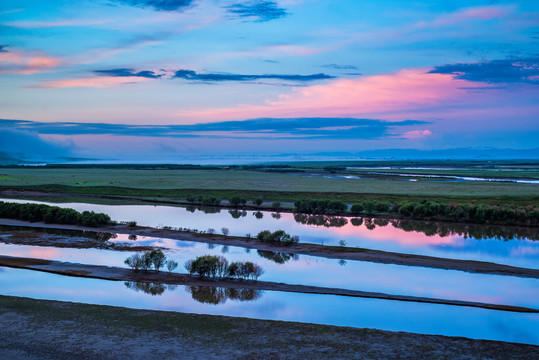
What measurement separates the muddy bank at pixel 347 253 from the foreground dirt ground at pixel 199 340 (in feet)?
24.6

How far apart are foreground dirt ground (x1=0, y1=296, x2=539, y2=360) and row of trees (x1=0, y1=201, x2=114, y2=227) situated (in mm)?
14643

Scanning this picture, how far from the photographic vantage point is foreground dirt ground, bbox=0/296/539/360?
10250mm

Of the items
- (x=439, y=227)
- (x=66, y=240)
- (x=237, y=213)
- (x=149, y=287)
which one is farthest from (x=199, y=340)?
(x=237, y=213)

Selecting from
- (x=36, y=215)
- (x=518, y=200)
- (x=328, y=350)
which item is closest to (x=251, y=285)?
(x=328, y=350)

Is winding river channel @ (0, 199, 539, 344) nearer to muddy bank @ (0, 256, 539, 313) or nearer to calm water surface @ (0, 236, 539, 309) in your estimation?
calm water surface @ (0, 236, 539, 309)

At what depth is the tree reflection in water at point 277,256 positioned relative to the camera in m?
19.7

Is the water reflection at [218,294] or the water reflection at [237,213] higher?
the water reflection at [237,213]

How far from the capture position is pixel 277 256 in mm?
20359

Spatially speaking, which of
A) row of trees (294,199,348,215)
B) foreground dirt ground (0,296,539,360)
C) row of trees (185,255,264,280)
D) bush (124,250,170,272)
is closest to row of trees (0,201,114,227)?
bush (124,250,170,272)

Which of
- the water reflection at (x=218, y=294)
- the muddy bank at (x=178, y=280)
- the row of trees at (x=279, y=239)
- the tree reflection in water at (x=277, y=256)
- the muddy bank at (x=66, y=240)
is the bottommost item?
the water reflection at (x=218, y=294)

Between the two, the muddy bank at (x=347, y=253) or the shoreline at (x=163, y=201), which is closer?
the muddy bank at (x=347, y=253)

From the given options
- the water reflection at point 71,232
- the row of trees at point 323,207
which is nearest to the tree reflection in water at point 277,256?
the water reflection at point 71,232

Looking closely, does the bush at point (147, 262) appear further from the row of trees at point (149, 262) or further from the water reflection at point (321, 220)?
the water reflection at point (321, 220)

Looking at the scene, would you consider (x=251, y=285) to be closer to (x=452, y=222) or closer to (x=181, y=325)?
(x=181, y=325)
